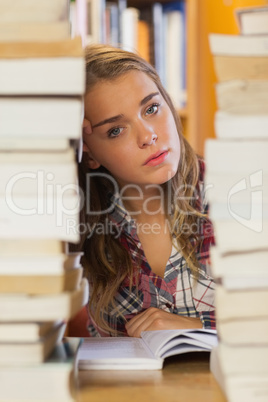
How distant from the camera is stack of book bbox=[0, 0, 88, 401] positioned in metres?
0.53

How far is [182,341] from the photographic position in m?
0.69

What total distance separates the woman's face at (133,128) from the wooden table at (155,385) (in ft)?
1.72

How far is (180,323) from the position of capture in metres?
1.05

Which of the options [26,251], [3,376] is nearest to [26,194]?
[26,251]

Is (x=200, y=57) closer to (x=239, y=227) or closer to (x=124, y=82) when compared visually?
(x=124, y=82)

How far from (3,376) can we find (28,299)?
0.08m

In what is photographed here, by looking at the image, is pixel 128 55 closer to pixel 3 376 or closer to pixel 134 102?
pixel 134 102

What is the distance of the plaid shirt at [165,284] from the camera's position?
4.09ft

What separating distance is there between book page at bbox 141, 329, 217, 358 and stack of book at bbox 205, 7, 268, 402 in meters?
0.14

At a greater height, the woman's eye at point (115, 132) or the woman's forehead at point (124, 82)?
the woman's forehead at point (124, 82)

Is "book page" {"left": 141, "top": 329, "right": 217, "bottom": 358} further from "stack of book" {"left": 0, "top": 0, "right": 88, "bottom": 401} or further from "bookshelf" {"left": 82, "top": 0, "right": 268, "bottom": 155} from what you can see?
"bookshelf" {"left": 82, "top": 0, "right": 268, "bottom": 155}

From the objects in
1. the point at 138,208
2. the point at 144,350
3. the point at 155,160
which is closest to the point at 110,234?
the point at 138,208

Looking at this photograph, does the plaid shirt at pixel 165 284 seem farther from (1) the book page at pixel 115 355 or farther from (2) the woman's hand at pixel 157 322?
(1) the book page at pixel 115 355

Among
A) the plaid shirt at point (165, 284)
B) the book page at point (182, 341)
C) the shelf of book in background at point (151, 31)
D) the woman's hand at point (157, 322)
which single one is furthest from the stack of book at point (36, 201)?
the shelf of book in background at point (151, 31)
